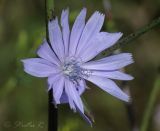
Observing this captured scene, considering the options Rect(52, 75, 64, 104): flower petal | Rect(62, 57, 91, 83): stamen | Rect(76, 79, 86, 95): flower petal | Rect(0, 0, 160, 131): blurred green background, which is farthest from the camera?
Rect(0, 0, 160, 131): blurred green background

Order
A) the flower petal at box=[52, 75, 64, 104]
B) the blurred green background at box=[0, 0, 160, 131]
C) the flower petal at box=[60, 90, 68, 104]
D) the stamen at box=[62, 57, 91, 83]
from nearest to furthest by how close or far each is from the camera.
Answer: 1. the flower petal at box=[52, 75, 64, 104]
2. the flower petal at box=[60, 90, 68, 104]
3. the stamen at box=[62, 57, 91, 83]
4. the blurred green background at box=[0, 0, 160, 131]

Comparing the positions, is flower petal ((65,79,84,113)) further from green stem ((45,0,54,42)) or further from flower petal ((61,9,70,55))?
green stem ((45,0,54,42))

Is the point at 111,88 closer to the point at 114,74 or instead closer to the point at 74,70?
the point at 114,74

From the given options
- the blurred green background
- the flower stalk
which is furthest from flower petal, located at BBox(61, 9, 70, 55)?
the blurred green background

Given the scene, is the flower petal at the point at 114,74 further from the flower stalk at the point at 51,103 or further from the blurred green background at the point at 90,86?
the blurred green background at the point at 90,86

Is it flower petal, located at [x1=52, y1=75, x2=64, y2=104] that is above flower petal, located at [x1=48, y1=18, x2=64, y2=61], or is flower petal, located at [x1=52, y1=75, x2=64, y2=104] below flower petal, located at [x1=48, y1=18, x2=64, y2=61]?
below

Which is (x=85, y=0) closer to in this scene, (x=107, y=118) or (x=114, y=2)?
(x=114, y=2)

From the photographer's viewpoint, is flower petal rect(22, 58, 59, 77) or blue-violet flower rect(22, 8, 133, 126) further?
blue-violet flower rect(22, 8, 133, 126)
